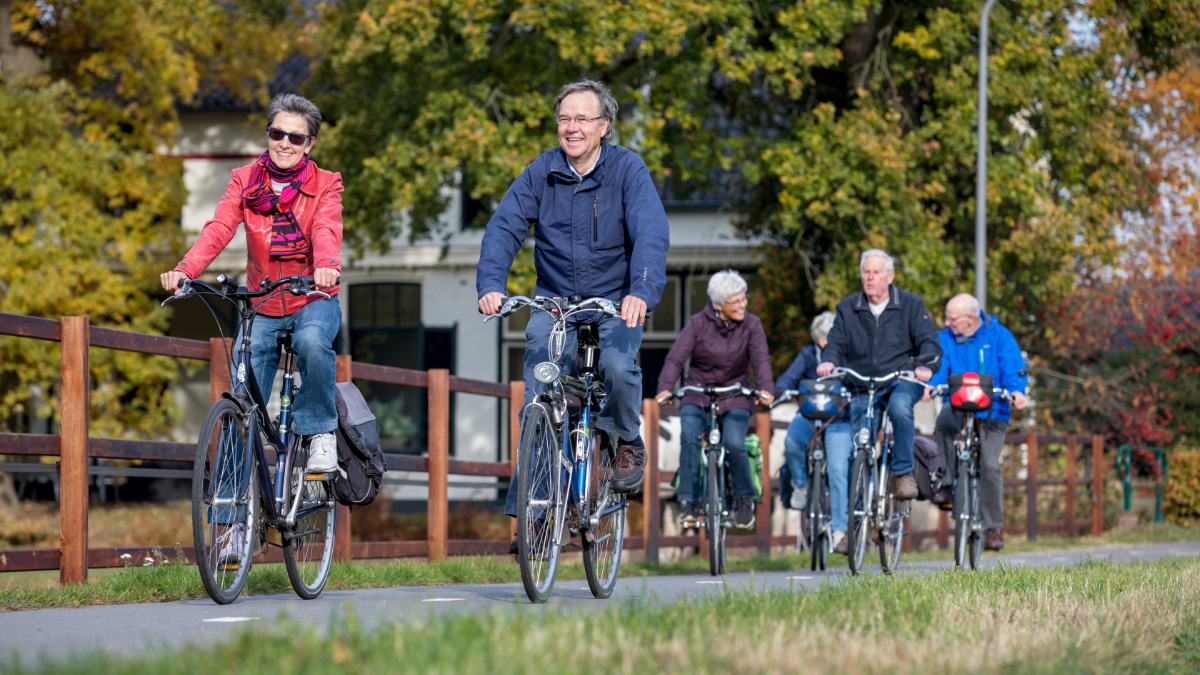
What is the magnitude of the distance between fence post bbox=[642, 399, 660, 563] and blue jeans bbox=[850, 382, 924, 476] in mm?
2614

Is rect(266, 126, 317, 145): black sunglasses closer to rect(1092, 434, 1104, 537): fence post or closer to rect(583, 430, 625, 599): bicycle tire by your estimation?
rect(583, 430, 625, 599): bicycle tire

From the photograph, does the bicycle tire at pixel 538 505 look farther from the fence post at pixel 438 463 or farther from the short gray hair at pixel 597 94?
the fence post at pixel 438 463

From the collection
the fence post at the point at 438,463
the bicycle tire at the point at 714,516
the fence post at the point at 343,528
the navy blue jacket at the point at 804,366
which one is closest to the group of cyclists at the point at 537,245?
the fence post at the point at 343,528

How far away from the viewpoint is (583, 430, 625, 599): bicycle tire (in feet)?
20.3

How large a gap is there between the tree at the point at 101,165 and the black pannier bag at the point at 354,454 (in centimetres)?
1368

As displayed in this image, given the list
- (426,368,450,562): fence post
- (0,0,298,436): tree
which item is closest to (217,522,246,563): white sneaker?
(426,368,450,562): fence post

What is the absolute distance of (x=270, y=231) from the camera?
6406mm

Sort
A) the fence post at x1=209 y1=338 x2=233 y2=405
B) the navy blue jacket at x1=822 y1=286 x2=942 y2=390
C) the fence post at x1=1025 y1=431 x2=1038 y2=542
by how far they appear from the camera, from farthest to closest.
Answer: the fence post at x1=1025 y1=431 x2=1038 y2=542 < the navy blue jacket at x1=822 y1=286 x2=942 y2=390 < the fence post at x1=209 y1=338 x2=233 y2=405

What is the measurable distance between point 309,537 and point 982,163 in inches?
510

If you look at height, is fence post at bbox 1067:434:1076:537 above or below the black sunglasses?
below

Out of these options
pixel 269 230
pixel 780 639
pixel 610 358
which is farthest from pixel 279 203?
pixel 780 639

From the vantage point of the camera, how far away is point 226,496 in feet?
18.7

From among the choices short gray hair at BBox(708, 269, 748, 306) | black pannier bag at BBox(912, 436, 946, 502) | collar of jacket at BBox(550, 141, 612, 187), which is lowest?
black pannier bag at BBox(912, 436, 946, 502)

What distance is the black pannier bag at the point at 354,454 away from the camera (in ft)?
21.5
